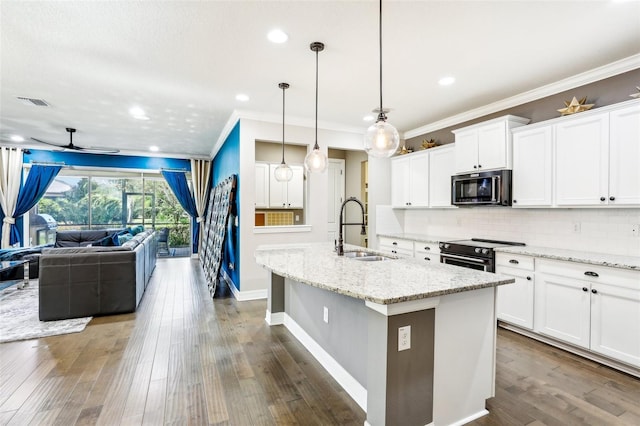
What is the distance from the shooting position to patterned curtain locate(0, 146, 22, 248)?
6625 millimetres

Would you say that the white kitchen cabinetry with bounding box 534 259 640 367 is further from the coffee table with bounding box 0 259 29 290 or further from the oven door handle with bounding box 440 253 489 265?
the coffee table with bounding box 0 259 29 290

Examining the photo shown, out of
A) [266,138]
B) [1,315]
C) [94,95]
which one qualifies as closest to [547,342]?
[266,138]

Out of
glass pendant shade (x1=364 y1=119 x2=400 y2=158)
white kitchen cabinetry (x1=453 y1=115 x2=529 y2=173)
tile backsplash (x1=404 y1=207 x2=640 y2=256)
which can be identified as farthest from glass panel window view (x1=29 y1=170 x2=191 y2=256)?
glass pendant shade (x1=364 y1=119 x2=400 y2=158)

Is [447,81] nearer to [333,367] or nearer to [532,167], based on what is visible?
[532,167]

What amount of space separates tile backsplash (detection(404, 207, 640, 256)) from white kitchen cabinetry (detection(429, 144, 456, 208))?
314mm

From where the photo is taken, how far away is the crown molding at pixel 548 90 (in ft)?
9.68

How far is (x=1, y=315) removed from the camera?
3.79 meters

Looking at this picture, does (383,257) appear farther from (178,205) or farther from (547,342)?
(178,205)

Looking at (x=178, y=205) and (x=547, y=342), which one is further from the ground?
(x=178, y=205)

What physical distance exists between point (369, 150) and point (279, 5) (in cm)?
120

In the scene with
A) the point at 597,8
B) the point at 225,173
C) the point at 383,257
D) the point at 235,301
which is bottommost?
the point at 235,301

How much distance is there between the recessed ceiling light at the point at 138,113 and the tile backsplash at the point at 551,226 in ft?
16.0

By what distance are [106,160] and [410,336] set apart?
339 inches

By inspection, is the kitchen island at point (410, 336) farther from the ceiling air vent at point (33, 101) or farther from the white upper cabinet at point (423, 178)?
the ceiling air vent at point (33, 101)
